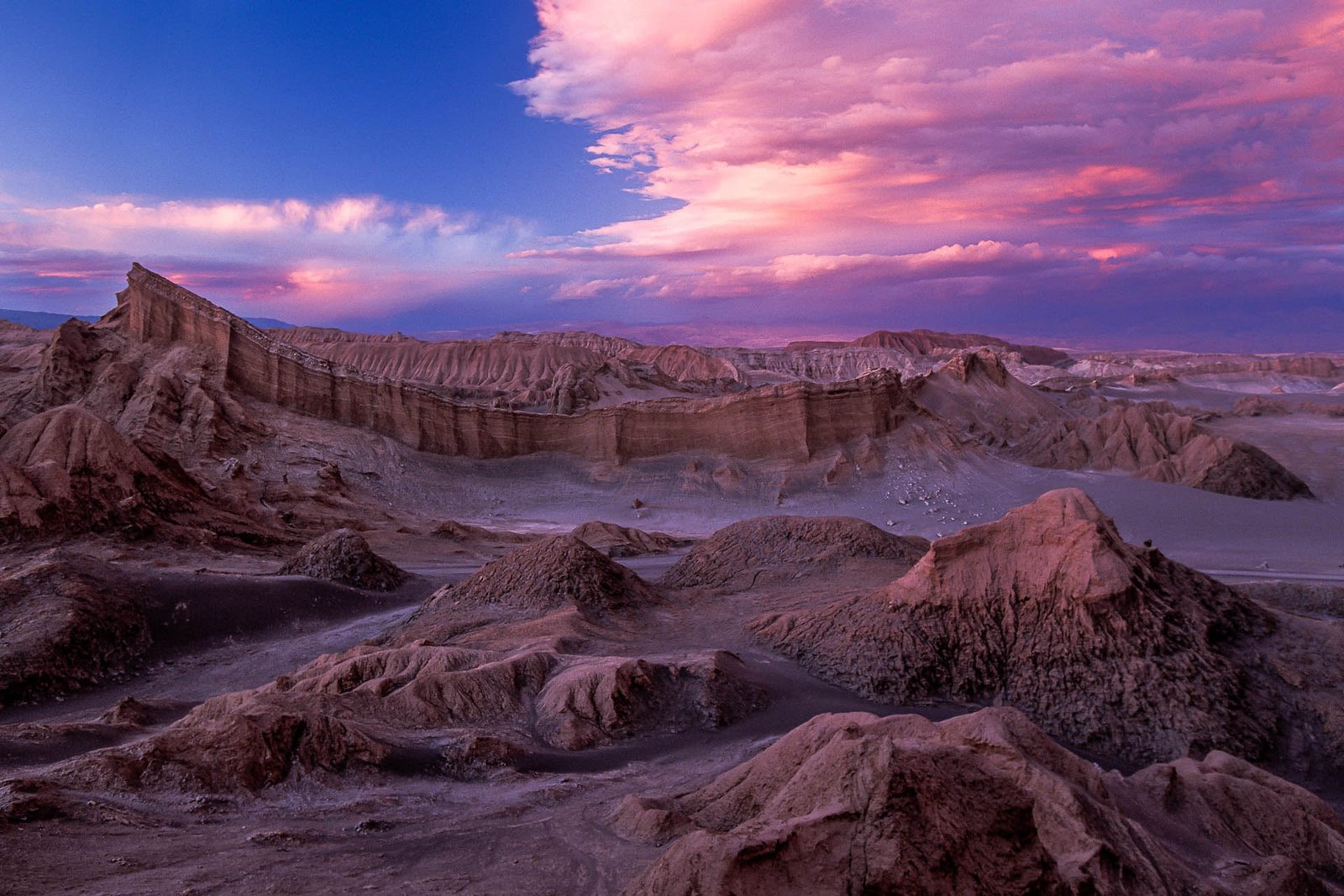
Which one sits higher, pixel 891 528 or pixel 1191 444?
pixel 1191 444

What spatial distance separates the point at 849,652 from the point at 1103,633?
9.00 feet

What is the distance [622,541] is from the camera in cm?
2292

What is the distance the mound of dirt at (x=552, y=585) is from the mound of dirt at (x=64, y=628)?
3946 mm

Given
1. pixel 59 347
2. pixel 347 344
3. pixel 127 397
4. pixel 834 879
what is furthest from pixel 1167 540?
pixel 347 344

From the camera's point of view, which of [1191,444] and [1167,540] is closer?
[1167,540]

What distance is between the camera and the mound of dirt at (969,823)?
156 inches

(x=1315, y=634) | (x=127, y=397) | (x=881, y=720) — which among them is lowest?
(x=1315, y=634)

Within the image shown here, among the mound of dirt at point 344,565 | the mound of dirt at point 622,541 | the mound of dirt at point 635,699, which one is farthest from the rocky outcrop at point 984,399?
the mound of dirt at point 635,699

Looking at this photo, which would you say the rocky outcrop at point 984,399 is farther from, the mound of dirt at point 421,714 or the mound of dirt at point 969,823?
the mound of dirt at point 969,823

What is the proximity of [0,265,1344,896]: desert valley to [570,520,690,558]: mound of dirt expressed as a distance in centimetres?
12

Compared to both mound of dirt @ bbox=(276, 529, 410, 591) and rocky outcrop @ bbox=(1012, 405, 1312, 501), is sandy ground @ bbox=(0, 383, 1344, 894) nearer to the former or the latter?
mound of dirt @ bbox=(276, 529, 410, 591)

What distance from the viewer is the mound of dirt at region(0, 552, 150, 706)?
11.1m

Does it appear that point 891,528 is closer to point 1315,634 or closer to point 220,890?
point 1315,634

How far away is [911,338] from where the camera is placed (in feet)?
395
